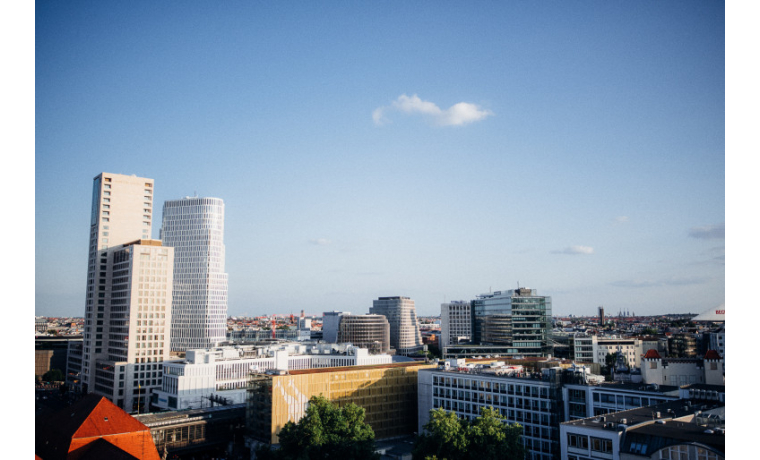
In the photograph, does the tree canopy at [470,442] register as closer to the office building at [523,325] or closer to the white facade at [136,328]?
the white facade at [136,328]

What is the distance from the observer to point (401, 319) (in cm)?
9631

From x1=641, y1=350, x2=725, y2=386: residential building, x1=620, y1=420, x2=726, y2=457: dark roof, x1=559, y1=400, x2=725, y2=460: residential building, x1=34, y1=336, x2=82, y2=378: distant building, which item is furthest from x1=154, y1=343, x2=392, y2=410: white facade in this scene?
x1=620, y1=420, x2=726, y2=457: dark roof

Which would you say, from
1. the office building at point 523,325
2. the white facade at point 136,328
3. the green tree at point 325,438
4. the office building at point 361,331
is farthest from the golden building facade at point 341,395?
the office building at point 361,331

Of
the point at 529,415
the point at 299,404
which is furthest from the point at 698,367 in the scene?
the point at 299,404

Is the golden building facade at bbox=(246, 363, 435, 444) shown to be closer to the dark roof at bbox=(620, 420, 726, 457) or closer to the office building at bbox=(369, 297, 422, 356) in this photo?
the dark roof at bbox=(620, 420, 726, 457)

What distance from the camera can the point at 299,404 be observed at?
2594 cm

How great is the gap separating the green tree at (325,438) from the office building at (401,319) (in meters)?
72.6

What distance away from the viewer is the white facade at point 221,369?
116ft

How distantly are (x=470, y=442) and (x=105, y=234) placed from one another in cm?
3834

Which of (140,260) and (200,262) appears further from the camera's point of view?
(200,262)
